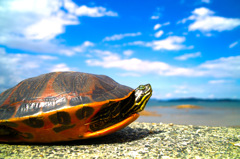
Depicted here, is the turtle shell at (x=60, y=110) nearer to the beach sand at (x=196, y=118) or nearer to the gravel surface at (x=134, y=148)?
the gravel surface at (x=134, y=148)

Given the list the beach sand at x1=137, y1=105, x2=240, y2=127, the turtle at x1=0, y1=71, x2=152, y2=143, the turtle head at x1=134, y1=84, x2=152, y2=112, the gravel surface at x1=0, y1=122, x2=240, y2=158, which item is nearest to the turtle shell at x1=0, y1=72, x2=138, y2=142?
the turtle at x1=0, y1=71, x2=152, y2=143

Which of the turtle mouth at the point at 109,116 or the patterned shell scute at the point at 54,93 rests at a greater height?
the patterned shell scute at the point at 54,93

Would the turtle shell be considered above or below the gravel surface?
above

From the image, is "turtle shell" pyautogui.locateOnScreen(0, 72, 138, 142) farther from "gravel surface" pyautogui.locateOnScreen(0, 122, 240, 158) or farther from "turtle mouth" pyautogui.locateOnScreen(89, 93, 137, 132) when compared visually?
"gravel surface" pyautogui.locateOnScreen(0, 122, 240, 158)

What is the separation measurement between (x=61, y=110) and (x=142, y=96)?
7.37 feet

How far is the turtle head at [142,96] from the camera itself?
4500mm

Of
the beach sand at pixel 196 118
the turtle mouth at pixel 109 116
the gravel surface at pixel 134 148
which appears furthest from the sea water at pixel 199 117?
the turtle mouth at pixel 109 116

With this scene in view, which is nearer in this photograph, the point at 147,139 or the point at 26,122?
the point at 26,122

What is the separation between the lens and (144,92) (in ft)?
15.3

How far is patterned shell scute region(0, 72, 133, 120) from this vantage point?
11.5 ft

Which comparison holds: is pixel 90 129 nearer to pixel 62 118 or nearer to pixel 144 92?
pixel 62 118

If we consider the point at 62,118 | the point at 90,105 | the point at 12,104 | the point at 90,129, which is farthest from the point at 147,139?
the point at 12,104

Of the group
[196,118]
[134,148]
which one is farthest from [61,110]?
[196,118]

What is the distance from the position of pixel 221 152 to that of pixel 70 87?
3.67m
